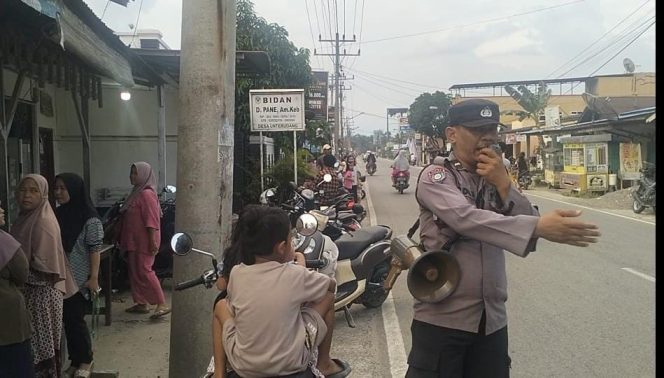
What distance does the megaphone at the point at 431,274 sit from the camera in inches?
93.1

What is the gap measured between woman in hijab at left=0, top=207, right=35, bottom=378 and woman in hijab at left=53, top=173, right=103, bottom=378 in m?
1.07

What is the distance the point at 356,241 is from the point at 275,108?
5111 mm

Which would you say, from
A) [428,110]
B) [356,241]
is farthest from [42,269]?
[428,110]

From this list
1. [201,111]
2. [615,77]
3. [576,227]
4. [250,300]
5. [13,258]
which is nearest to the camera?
[576,227]

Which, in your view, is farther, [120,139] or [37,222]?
[120,139]

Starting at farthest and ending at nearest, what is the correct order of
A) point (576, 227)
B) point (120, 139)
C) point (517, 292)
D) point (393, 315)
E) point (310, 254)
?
point (120, 139) → point (517, 292) → point (393, 315) → point (310, 254) → point (576, 227)

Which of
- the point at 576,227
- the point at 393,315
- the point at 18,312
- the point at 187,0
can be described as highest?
the point at 187,0

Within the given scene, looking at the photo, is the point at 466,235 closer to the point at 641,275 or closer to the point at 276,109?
the point at 641,275

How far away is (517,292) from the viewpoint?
7004mm

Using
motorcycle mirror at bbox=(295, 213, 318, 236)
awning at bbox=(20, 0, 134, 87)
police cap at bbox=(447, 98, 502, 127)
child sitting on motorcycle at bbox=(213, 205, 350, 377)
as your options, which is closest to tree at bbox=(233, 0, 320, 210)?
awning at bbox=(20, 0, 134, 87)

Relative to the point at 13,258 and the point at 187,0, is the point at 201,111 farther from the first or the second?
the point at 13,258

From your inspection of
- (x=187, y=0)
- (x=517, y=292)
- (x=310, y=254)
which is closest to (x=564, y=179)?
(x=517, y=292)

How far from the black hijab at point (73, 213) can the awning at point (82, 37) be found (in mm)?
924

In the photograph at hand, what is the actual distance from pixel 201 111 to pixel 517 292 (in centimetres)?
491
